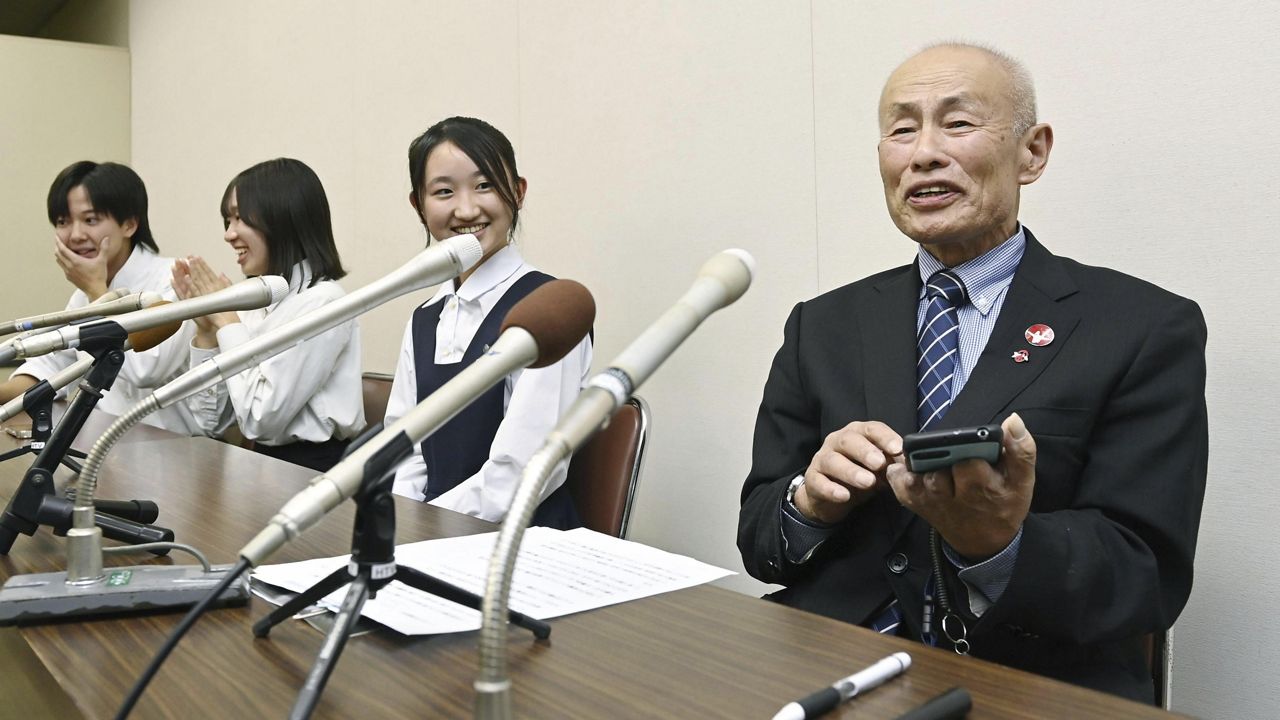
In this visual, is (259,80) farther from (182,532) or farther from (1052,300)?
(1052,300)

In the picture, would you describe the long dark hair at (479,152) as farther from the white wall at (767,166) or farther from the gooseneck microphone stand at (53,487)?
the gooseneck microphone stand at (53,487)

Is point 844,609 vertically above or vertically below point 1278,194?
below

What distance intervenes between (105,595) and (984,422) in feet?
3.06

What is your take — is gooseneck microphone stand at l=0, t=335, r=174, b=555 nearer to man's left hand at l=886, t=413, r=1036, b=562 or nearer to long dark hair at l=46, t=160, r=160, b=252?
man's left hand at l=886, t=413, r=1036, b=562

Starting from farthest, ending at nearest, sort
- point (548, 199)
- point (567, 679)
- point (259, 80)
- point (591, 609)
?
point (259, 80) < point (548, 199) < point (591, 609) < point (567, 679)

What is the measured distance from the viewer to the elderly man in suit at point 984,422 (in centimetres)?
106

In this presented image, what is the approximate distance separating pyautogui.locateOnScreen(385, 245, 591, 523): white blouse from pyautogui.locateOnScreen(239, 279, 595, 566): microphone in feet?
3.21

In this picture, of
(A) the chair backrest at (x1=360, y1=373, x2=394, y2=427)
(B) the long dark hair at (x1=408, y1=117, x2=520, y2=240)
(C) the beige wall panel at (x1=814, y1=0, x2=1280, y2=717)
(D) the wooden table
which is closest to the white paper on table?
(D) the wooden table

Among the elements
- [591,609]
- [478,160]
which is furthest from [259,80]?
[591,609]

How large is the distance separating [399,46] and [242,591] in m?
2.82

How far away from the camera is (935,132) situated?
52.5 inches

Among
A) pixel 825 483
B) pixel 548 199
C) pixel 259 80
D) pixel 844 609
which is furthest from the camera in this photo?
pixel 259 80

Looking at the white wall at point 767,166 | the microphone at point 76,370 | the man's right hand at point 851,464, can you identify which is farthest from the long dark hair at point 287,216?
the man's right hand at point 851,464

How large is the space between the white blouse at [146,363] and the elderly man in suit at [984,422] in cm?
178
